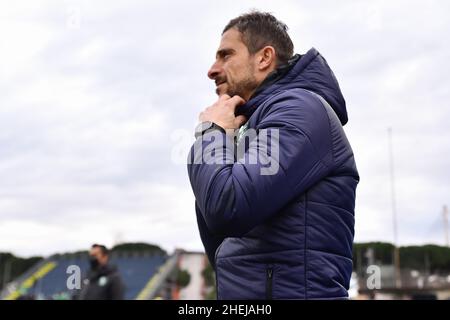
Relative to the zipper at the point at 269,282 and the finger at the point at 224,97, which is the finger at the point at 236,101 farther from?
the zipper at the point at 269,282

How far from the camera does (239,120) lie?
7.53ft

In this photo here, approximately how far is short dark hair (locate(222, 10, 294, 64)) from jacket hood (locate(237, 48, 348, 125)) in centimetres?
18

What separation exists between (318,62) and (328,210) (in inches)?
22.9

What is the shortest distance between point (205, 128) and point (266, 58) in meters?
0.46

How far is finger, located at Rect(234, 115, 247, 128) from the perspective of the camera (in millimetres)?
2264

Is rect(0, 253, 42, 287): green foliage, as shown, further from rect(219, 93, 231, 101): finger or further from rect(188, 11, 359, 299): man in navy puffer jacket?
rect(188, 11, 359, 299): man in navy puffer jacket

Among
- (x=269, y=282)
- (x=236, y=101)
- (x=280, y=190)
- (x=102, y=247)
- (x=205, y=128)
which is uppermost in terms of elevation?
(x=102, y=247)

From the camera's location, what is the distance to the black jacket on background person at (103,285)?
9617 mm

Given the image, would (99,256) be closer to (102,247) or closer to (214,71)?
(102,247)

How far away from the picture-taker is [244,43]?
2.48 meters

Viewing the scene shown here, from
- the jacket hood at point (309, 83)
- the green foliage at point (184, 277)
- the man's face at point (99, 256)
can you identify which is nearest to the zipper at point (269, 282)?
the jacket hood at point (309, 83)

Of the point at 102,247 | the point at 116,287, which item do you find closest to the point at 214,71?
the point at 116,287

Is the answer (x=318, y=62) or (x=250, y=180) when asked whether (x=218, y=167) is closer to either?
(x=250, y=180)
